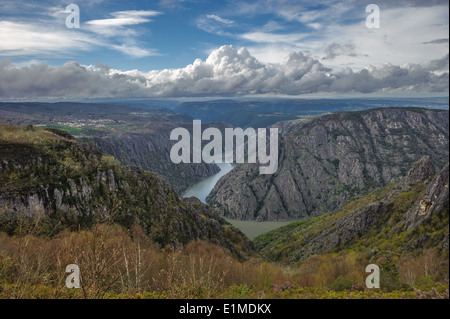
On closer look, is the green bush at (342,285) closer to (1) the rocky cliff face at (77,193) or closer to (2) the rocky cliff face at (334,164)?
(1) the rocky cliff face at (77,193)

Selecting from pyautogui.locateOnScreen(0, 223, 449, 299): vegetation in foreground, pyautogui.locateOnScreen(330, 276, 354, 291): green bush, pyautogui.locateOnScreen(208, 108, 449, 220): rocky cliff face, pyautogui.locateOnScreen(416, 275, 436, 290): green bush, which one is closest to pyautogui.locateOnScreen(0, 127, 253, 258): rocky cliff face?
pyautogui.locateOnScreen(0, 223, 449, 299): vegetation in foreground

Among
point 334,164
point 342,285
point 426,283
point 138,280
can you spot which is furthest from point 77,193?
point 334,164

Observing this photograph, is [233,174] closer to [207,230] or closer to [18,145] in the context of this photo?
[207,230]

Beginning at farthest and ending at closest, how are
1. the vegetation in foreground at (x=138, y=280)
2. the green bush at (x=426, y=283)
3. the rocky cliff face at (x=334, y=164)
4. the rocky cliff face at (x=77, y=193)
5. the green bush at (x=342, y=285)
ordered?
1. the rocky cliff face at (x=334, y=164)
2. the rocky cliff face at (x=77, y=193)
3. the green bush at (x=342, y=285)
4. the green bush at (x=426, y=283)
5. the vegetation in foreground at (x=138, y=280)

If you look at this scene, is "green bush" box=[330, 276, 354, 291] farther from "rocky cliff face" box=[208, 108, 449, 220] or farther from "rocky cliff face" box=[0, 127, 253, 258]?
"rocky cliff face" box=[208, 108, 449, 220]

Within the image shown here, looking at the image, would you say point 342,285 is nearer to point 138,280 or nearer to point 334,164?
point 138,280

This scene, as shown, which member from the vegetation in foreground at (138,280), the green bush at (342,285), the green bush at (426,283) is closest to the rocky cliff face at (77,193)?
the vegetation in foreground at (138,280)
